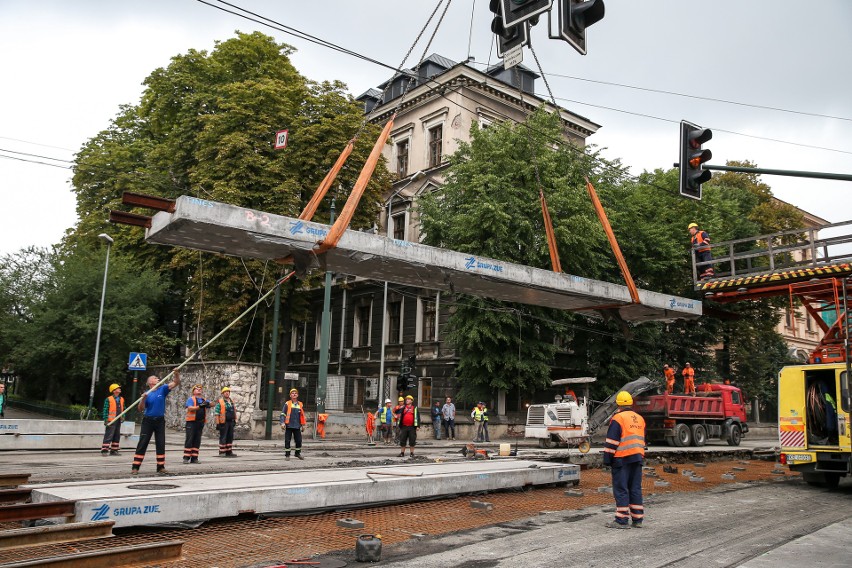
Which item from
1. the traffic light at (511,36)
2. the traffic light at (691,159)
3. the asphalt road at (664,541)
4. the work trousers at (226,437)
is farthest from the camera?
the work trousers at (226,437)

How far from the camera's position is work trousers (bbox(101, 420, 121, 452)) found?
1686cm

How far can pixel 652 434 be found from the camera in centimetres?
2533

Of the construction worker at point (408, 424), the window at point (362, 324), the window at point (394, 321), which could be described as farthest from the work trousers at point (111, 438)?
the window at point (362, 324)

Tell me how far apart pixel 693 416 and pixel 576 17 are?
21.6 metres

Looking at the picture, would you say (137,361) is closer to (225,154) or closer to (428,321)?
(225,154)

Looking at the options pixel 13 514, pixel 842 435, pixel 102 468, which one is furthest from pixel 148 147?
pixel 842 435

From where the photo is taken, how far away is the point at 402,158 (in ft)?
136

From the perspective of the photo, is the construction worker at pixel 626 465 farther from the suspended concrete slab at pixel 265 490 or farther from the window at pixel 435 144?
the window at pixel 435 144

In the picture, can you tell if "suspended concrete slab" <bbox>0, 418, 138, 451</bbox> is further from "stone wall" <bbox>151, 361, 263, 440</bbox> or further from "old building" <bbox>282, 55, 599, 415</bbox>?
"old building" <bbox>282, 55, 599, 415</bbox>

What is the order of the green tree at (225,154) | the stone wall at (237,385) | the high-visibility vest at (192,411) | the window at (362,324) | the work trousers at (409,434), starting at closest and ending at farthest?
the high-visibility vest at (192,411) → the work trousers at (409,434) → the stone wall at (237,385) → the green tree at (225,154) → the window at (362,324)

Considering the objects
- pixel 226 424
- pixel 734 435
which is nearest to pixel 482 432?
pixel 734 435

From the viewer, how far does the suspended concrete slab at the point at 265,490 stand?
22.7 feet

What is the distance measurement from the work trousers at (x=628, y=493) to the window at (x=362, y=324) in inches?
1297

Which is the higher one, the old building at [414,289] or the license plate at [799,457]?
the old building at [414,289]
